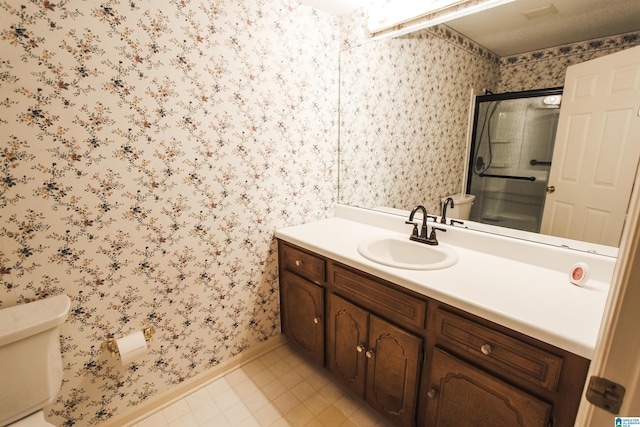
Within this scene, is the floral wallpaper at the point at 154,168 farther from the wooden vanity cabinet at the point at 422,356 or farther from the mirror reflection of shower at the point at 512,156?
the mirror reflection of shower at the point at 512,156

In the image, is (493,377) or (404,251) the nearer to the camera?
(493,377)

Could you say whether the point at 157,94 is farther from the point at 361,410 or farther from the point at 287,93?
the point at 361,410

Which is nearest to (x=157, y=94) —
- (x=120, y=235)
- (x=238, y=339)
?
(x=120, y=235)

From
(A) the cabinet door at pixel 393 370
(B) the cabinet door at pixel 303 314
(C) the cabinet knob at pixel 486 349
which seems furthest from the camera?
(B) the cabinet door at pixel 303 314

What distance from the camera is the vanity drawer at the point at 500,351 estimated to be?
0.81 meters

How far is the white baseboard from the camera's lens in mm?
1389

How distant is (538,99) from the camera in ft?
3.90

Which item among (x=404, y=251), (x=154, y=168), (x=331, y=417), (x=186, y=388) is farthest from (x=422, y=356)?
(x=154, y=168)

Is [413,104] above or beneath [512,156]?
above

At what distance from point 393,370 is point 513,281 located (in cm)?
60

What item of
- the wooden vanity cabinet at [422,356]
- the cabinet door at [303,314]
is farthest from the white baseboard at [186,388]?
the wooden vanity cabinet at [422,356]

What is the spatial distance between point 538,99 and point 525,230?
1.83ft

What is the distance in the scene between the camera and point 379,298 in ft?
4.03

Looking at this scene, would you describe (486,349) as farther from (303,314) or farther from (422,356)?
(303,314)
